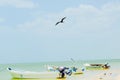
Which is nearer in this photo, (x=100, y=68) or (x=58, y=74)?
(x=58, y=74)

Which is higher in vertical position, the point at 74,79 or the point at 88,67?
the point at 88,67

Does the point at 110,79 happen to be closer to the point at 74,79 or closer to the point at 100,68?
the point at 74,79

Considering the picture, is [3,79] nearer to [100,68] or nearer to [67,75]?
[67,75]

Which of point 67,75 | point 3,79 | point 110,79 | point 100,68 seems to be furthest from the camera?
point 100,68

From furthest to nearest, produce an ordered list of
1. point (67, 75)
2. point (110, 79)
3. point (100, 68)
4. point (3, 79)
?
point (100, 68)
point (3, 79)
point (67, 75)
point (110, 79)

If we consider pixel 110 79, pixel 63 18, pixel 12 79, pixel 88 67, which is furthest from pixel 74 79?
pixel 88 67

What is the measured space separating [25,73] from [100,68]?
19.6 meters

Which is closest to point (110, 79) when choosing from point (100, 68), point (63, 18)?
point (63, 18)

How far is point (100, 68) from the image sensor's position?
194 ft

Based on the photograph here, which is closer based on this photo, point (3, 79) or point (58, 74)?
point (58, 74)

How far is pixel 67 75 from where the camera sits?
41.3 meters

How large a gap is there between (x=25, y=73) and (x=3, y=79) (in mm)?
4309

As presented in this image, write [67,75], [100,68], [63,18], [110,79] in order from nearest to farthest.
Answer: [63,18]
[110,79]
[67,75]
[100,68]

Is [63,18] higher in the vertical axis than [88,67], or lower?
lower
